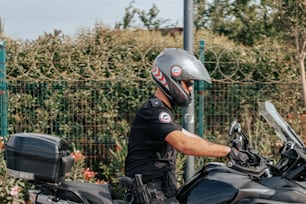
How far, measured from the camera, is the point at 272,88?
8703mm

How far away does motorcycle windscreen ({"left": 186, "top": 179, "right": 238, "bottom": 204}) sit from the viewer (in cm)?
373

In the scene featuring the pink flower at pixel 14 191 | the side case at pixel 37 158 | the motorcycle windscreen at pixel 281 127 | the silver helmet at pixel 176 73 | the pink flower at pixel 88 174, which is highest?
the silver helmet at pixel 176 73

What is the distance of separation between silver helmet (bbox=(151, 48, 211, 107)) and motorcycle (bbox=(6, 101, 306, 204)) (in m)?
0.41

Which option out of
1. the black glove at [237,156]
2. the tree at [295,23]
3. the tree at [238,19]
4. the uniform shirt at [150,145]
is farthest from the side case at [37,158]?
the tree at [238,19]

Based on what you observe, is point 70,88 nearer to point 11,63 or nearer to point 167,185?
point 11,63

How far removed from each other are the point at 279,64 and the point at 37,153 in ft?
18.2

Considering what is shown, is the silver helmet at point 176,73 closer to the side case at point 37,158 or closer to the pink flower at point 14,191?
the side case at point 37,158

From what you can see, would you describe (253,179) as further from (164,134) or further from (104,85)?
(104,85)

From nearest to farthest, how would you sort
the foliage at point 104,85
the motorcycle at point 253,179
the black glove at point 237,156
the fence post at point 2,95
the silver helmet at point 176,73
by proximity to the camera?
the motorcycle at point 253,179 < the black glove at point 237,156 < the silver helmet at point 176,73 < the fence post at point 2,95 < the foliage at point 104,85

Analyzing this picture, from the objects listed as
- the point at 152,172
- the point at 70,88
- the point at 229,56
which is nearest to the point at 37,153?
the point at 152,172

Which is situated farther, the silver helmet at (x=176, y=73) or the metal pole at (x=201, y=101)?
the metal pole at (x=201, y=101)

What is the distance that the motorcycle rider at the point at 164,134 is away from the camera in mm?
4027

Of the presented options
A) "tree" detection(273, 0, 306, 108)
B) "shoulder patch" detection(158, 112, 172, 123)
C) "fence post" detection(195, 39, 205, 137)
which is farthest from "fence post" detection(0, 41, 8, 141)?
"shoulder patch" detection(158, 112, 172, 123)

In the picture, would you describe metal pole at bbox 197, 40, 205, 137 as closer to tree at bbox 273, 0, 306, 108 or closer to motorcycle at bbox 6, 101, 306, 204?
tree at bbox 273, 0, 306, 108
